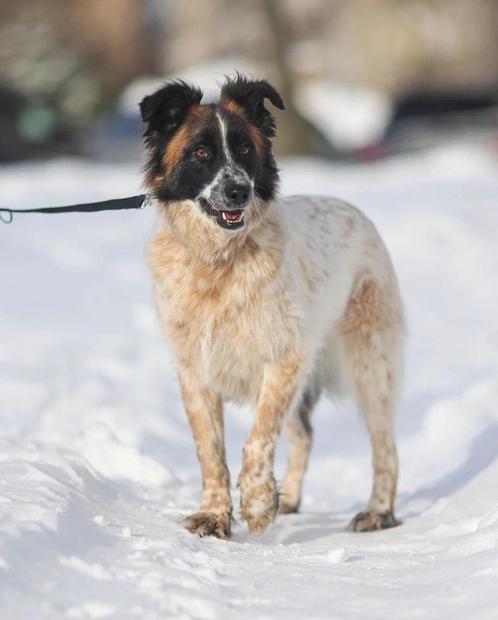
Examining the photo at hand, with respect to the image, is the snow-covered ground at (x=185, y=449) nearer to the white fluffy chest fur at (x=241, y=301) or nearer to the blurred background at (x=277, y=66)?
the white fluffy chest fur at (x=241, y=301)

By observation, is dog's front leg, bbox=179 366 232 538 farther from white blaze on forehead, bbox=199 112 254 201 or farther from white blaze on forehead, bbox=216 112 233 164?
white blaze on forehead, bbox=216 112 233 164

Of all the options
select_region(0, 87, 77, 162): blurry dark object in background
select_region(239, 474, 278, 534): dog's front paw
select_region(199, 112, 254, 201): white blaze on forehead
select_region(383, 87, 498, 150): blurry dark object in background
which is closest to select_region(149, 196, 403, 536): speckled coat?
select_region(239, 474, 278, 534): dog's front paw

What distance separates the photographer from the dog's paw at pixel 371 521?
638 cm

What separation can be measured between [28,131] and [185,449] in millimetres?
18099

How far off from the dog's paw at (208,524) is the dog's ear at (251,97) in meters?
1.92

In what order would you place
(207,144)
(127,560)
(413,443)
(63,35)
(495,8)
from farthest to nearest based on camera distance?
(495,8) < (63,35) < (413,443) < (207,144) < (127,560)

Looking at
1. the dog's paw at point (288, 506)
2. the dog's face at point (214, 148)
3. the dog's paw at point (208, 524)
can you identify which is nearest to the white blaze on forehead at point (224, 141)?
the dog's face at point (214, 148)

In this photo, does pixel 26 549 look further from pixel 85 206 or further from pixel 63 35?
pixel 63 35

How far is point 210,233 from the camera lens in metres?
5.88

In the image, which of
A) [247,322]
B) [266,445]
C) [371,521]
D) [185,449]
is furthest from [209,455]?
[185,449]

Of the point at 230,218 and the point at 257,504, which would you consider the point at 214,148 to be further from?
the point at 257,504

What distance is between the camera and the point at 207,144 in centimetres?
583

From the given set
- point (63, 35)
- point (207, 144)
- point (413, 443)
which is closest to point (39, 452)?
point (207, 144)

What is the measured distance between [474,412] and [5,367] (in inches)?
146
